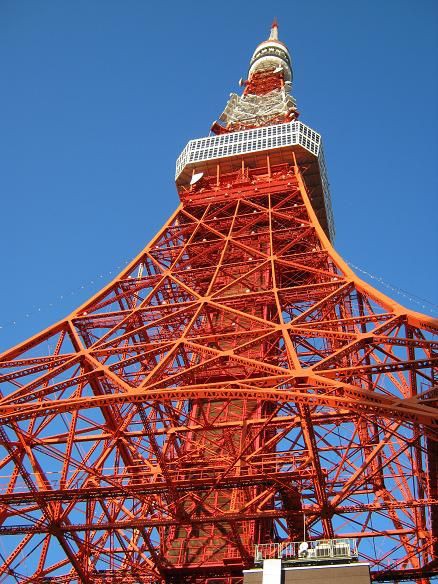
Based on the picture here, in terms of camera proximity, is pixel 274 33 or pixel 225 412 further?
pixel 274 33

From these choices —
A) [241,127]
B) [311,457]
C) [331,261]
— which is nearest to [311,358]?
[331,261]

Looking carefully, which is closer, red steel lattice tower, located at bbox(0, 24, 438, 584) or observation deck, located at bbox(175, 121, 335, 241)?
red steel lattice tower, located at bbox(0, 24, 438, 584)

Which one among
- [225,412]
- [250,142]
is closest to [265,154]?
[250,142]

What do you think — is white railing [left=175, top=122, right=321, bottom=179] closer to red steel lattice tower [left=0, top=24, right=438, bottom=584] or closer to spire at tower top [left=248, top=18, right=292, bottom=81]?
red steel lattice tower [left=0, top=24, right=438, bottom=584]

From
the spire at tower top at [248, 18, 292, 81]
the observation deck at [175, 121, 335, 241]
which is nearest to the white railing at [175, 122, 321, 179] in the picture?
the observation deck at [175, 121, 335, 241]

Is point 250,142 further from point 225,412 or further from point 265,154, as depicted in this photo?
point 225,412

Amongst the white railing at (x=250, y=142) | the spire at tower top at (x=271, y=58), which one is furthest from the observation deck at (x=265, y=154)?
the spire at tower top at (x=271, y=58)

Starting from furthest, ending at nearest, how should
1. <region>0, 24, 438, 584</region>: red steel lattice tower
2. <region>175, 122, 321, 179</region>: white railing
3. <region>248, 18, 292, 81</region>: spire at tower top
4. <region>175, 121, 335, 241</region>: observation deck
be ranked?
<region>248, 18, 292, 81</region>: spire at tower top → <region>175, 122, 321, 179</region>: white railing → <region>175, 121, 335, 241</region>: observation deck → <region>0, 24, 438, 584</region>: red steel lattice tower

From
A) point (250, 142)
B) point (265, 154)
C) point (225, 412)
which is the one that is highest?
point (250, 142)
